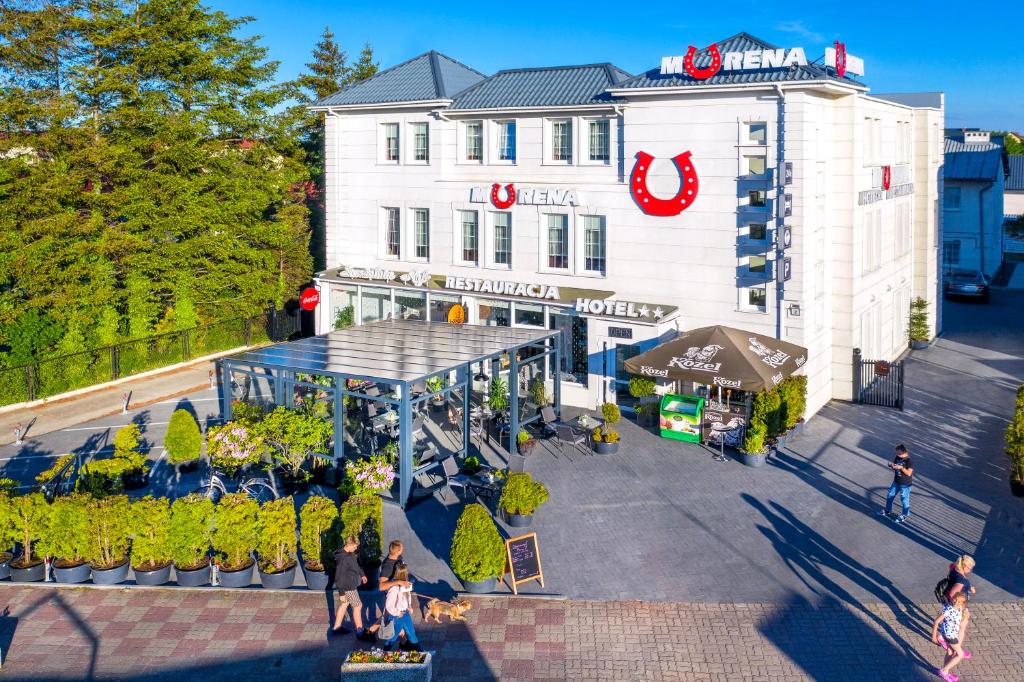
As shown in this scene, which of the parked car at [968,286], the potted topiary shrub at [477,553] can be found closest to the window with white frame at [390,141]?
the potted topiary shrub at [477,553]

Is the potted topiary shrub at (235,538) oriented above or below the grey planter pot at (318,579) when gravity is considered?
above

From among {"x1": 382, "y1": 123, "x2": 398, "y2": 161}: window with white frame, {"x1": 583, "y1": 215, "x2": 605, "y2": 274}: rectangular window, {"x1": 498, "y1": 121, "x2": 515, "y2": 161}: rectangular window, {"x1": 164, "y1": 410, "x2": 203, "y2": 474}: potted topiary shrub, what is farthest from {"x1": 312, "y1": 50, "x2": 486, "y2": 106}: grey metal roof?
{"x1": 164, "y1": 410, "x2": 203, "y2": 474}: potted topiary shrub

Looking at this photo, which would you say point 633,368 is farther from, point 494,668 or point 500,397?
point 494,668

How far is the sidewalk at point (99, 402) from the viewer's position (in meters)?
27.3

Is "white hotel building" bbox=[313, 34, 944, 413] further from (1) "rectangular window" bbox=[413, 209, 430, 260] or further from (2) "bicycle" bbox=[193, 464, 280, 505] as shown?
(2) "bicycle" bbox=[193, 464, 280, 505]

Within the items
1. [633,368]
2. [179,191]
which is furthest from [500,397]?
[179,191]

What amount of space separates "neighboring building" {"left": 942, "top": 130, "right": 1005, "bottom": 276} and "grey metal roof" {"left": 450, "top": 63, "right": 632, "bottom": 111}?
3369cm

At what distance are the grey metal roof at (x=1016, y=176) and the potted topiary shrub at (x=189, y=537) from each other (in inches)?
2785

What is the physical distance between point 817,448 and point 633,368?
5141 millimetres

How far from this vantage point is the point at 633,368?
2453cm

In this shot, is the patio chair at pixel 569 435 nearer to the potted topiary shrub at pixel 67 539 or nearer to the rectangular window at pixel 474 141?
the rectangular window at pixel 474 141

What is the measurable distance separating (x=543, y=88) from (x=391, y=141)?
6.23 meters

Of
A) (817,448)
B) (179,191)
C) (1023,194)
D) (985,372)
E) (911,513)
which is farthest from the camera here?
(1023,194)

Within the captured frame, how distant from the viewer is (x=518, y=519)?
18938 millimetres
